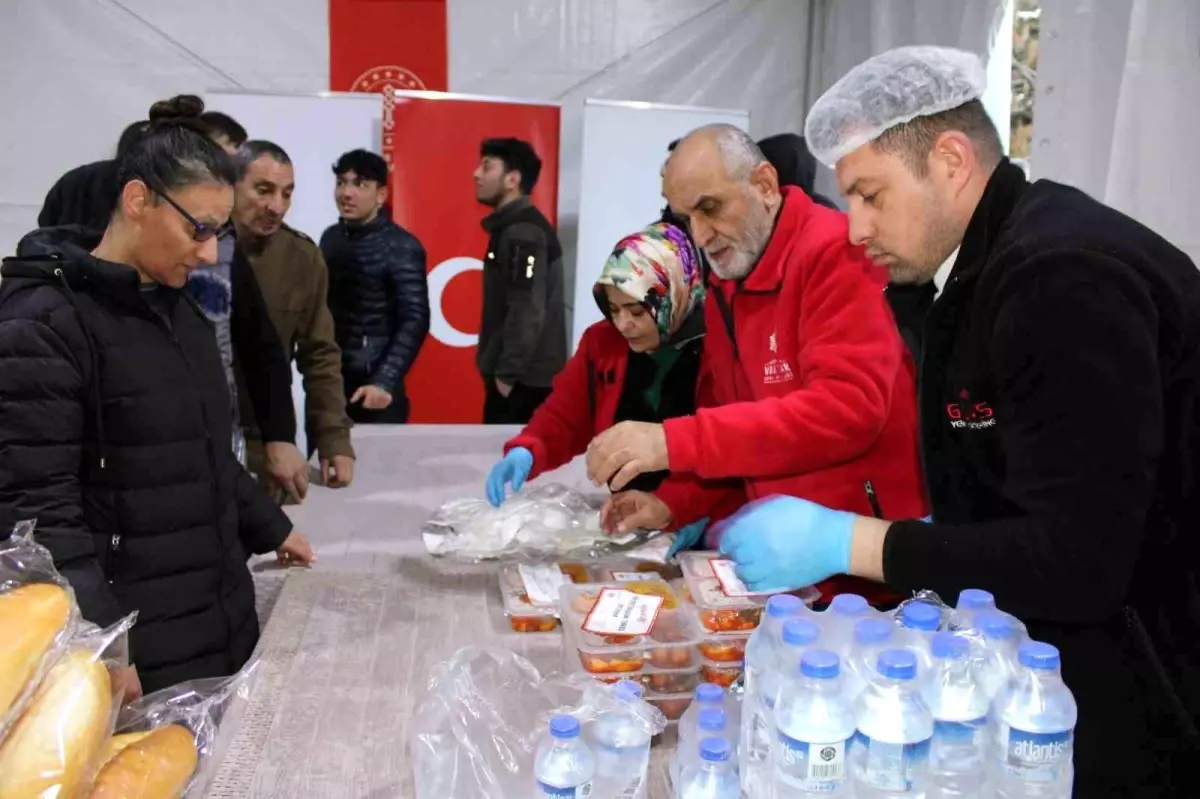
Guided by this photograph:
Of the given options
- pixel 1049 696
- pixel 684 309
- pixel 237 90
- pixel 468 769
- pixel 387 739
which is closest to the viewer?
pixel 1049 696

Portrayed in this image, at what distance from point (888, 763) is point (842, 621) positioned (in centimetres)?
19

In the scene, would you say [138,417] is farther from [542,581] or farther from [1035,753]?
[1035,753]

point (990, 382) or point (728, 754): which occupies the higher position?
point (990, 382)

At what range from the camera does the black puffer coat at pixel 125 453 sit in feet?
4.74

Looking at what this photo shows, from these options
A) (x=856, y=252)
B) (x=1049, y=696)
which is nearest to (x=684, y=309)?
(x=856, y=252)

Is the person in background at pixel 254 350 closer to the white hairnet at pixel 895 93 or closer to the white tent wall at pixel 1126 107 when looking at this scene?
the white hairnet at pixel 895 93

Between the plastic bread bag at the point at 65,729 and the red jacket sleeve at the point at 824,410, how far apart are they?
880 mm

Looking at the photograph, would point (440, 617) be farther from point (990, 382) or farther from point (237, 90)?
point (237, 90)

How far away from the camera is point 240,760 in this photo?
1.18 metres

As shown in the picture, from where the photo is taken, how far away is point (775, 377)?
5.84ft

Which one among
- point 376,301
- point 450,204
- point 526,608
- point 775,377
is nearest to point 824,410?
point 775,377

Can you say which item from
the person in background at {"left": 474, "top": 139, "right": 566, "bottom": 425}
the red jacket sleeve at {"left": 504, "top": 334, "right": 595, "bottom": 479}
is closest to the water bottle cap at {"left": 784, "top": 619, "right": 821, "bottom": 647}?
the red jacket sleeve at {"left": 504, "top": 334, "right": 595, "bottom": 479}

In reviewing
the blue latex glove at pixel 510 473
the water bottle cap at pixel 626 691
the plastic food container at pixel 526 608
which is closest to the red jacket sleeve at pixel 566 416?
the blue latex glove at pixel 510 473

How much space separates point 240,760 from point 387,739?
177 mm
